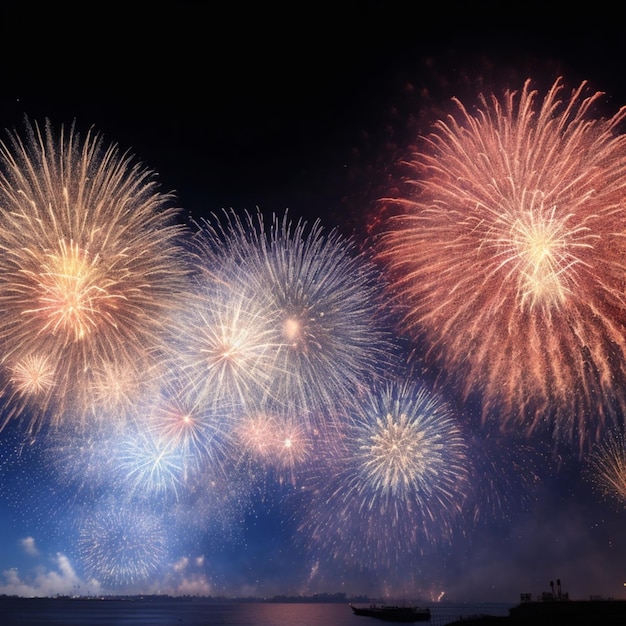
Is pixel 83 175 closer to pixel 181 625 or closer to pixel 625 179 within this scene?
pixel 625 179

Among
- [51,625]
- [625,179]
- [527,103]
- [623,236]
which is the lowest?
[51,625]

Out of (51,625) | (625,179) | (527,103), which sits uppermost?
(527,103)

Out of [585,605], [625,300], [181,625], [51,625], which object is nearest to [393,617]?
[181,625]

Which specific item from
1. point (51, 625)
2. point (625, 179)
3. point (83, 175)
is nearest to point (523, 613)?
point (625, 179)

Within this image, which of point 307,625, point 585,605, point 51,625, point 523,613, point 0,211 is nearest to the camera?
point 0,211

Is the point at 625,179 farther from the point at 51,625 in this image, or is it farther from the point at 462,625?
the point at 51,625

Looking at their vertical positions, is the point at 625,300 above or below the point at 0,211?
below

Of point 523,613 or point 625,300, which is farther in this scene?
point 523,613

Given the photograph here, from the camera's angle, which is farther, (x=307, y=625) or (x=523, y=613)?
(x=307, y=625)

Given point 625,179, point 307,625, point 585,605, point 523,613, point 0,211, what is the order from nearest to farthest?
point 625,179
point 0,211
point 585,605
point 523,613
point 307,625
